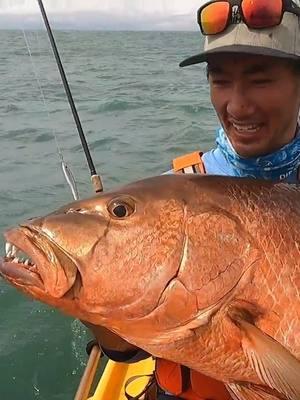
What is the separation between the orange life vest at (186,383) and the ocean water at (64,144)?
2253mm

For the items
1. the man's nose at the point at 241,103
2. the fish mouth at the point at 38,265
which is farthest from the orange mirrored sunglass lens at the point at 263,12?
the fish mouth at the point at 38,265

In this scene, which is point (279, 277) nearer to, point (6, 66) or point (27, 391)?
point (27, 391)

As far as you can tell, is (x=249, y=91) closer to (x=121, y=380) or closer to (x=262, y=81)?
(x=262, y=81)

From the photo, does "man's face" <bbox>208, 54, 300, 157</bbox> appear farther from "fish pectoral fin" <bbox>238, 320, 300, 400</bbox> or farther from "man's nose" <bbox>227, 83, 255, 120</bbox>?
"fish pectoral fin" <bbox>238, 320, 300, 400</bbox>

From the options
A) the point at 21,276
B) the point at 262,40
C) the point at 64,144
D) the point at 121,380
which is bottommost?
the point at 64,144

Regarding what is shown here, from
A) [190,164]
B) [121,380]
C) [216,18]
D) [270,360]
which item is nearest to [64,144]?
[121,380]

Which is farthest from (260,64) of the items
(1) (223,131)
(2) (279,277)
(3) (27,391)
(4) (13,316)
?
(4) (13,316)

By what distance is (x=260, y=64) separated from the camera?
8.34 ft

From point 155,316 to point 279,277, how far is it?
37 cm

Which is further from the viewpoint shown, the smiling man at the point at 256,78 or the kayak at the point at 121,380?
the kayak at the point at 121,380

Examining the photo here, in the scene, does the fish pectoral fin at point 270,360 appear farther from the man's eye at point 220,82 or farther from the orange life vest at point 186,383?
the man's eye at point 220,82

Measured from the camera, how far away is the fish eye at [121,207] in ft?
6.49

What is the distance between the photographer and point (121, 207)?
1.99 meters

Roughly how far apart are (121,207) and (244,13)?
109 cm
